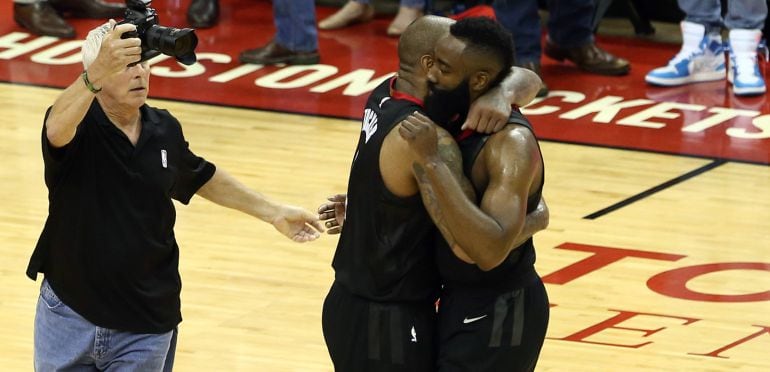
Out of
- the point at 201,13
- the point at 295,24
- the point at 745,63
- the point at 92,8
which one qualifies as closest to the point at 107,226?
the point at 295,24

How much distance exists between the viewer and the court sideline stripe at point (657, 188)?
7.41 meters

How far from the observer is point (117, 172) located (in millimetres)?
4051

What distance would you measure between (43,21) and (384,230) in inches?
279

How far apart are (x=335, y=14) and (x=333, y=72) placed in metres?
1.47

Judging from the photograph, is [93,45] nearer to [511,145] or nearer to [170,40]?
[170,40]

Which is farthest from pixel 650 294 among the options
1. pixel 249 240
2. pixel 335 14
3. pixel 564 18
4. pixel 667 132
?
pixel 335 14

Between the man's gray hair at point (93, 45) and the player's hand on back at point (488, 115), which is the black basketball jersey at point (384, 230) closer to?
the player's hand on back at point (488, 115)

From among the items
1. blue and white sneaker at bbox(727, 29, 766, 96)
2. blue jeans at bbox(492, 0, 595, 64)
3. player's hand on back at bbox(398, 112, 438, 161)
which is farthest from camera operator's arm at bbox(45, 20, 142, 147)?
blue and white sneaker at bbox(727, 29, 766, 96)

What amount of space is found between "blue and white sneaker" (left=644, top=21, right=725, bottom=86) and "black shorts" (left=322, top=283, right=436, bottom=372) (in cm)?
605

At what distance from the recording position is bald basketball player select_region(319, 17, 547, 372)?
12.5 feet

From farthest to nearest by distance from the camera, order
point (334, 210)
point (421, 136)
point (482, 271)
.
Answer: point (334, 210) < point (482, 271) < point (421, 136)

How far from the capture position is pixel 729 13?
9500 mm

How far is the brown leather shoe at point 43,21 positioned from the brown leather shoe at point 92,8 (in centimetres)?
37

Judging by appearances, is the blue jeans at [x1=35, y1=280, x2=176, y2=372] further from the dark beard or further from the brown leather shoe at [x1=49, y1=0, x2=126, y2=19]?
the brown leather shoe at [x1=49, y1=0, x2=126, y2=19]
